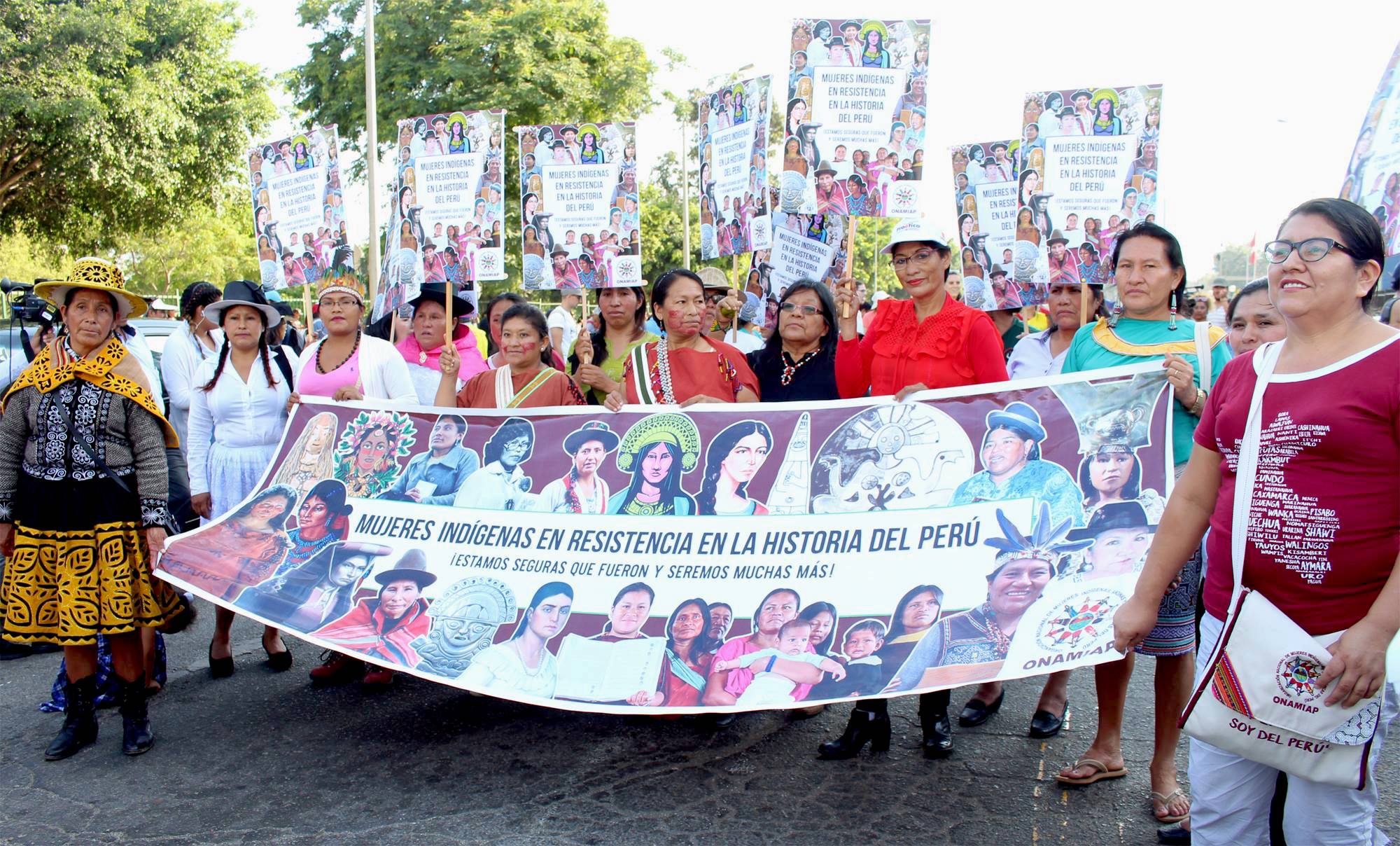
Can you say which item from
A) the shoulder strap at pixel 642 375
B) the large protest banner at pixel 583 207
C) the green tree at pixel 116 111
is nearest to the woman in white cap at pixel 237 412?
the large protest banner at pixel 583 207

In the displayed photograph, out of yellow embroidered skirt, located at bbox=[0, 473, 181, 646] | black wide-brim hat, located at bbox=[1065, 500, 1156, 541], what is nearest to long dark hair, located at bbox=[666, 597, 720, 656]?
black wide-brim hat, located at bbox=[1065, 500, 1156, 541]

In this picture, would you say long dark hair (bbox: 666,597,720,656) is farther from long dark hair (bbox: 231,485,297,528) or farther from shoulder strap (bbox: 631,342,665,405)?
long dark hair (bbox: 231,485,297,528)

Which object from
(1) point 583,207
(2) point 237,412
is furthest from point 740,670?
(1) point 583,207

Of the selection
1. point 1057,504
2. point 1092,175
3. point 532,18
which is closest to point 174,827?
point 1057,504

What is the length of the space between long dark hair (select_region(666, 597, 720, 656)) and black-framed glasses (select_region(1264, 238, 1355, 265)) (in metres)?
2.05

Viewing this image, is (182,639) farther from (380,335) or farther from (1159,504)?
(1159,504)

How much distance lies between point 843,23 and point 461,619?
3.21 meters

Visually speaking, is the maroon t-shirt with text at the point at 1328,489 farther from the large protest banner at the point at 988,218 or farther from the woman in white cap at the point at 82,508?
the large protest banner at the point at 988,218

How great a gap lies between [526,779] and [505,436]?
1.41 m

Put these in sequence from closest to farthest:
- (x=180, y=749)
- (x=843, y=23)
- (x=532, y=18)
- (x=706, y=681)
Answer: (x=706, y=681), (x=180, y=749), (x=843, y=23), (x=532, y=18)

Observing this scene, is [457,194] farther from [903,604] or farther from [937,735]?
[937,735]

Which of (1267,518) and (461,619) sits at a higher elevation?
(1267,518)

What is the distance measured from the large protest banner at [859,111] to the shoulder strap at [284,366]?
2.68m

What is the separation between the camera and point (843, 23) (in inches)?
193
